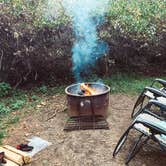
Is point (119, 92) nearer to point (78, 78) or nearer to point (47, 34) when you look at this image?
point (78, 78)

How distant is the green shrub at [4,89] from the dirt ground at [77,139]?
1.04 m

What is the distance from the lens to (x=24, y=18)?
6.80 metres

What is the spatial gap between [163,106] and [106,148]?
3.17 ft

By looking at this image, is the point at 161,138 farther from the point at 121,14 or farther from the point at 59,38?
the point at 121,14

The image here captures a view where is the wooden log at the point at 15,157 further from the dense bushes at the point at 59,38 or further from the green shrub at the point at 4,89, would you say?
the dense bushes at the point at 59,38

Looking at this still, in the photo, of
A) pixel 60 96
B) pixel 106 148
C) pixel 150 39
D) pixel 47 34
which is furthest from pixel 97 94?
pixel 150 39

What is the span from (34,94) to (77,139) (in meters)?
2.31

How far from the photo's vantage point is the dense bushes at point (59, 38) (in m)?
6.81

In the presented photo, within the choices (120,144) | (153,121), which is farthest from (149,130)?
(120,144)

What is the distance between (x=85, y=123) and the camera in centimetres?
553

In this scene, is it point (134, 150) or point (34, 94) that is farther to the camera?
point (34, 94)

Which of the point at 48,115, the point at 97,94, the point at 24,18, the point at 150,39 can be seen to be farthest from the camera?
the point at 150,39

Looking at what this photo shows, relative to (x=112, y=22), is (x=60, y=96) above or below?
below

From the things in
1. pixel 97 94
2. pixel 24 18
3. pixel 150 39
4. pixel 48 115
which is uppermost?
pixel 24 18
